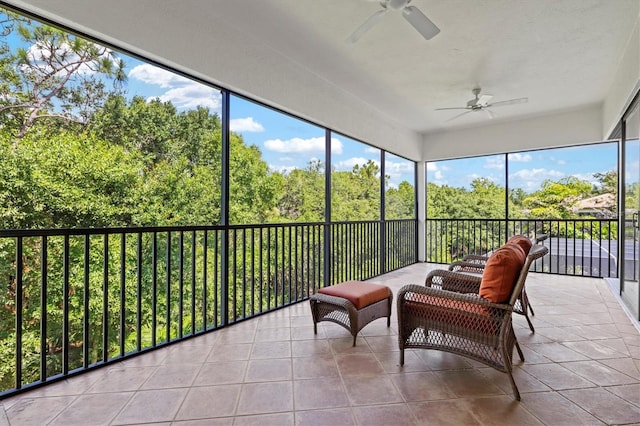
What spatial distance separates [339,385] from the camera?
1.99 meters

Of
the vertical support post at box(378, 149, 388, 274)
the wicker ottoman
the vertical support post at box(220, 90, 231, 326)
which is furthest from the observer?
the vertical support post at box(378, 149, 388, 274)

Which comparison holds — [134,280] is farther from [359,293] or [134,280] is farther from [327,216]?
[359,293]

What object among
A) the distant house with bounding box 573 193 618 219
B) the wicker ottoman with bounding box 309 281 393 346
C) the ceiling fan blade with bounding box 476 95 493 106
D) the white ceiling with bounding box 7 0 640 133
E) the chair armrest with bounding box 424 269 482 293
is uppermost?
the white ceiling with bounding box 7 0 640 133

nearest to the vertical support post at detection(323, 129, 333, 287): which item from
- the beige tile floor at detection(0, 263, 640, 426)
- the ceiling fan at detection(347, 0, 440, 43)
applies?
the beige tile floor at detection(0, 263, 640, 426)

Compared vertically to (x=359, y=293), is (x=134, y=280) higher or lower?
lower

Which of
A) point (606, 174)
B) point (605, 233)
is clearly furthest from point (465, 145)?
point (605, 233)

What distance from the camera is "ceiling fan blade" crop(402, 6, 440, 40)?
2.36 meters

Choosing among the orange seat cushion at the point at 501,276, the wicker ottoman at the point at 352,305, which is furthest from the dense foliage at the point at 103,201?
the orange seat cushion at the point at 501,276

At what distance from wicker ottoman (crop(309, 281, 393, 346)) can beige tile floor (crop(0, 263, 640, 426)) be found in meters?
0.17

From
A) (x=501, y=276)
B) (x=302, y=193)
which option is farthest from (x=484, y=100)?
(x=501, y=276)

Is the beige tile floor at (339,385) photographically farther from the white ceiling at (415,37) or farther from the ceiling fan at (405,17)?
the ceiling fan at (405,17)

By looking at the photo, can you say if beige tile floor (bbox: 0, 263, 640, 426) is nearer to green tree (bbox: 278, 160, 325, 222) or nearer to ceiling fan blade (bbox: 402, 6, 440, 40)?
ceiling fan blade (bbox: 402, 6, 440, 40)

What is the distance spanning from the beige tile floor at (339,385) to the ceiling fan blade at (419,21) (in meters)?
2.55

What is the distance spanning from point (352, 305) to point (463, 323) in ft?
2.84
